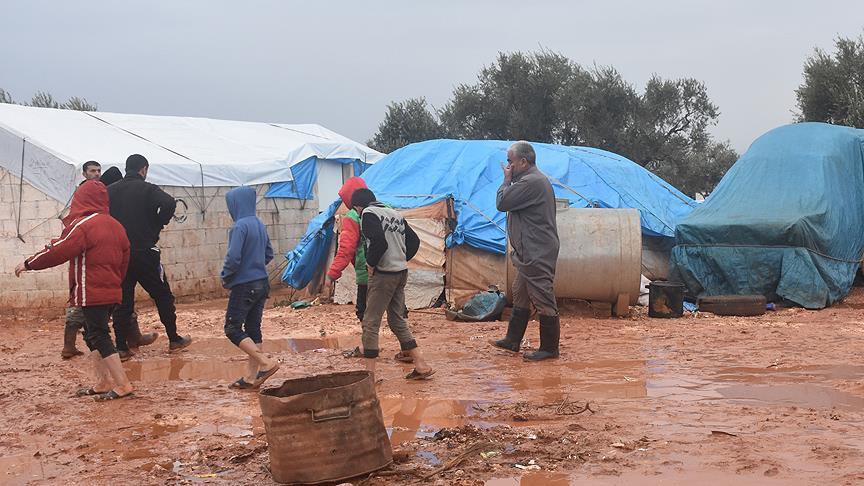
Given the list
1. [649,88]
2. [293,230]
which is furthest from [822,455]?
[649,88]

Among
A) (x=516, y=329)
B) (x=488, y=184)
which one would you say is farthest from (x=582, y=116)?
(x=516, y=329)

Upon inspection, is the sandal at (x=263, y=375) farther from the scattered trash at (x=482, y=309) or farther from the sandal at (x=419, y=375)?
the scattered trash at (x=482, y=309)

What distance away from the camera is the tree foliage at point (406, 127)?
34844 millimetres

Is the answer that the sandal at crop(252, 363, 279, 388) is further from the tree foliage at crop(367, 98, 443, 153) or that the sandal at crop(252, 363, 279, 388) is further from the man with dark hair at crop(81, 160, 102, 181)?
the tree foliage at crop(367, 98, 443, 153)

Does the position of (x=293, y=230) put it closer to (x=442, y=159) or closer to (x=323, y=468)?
(x=442, y=159)

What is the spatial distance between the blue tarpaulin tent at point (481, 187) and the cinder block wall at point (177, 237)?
7.16 feet

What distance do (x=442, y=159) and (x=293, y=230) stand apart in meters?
4.60

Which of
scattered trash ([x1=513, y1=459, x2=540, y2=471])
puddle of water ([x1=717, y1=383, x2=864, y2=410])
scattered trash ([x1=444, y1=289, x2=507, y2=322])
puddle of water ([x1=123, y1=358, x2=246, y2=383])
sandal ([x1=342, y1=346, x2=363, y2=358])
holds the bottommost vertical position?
puddle of water ([x1=123, y1=358, x2=246, y2=383])

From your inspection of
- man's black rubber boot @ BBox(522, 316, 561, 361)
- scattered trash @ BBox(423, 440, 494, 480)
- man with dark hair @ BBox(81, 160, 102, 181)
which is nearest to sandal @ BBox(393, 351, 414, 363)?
man's black rubber boot @ BBox(522, 316, 561, 361)

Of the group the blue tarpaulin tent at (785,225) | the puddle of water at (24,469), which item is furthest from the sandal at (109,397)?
the blue tarpaulin tent at (785,225)

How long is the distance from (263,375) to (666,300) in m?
6.22

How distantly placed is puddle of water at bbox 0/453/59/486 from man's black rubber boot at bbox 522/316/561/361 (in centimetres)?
429

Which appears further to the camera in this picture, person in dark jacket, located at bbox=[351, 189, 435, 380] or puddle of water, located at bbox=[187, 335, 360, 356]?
puddle of water, located at bbox=[187, 335, 360, 356]

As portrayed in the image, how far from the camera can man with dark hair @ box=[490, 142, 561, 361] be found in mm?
8289
